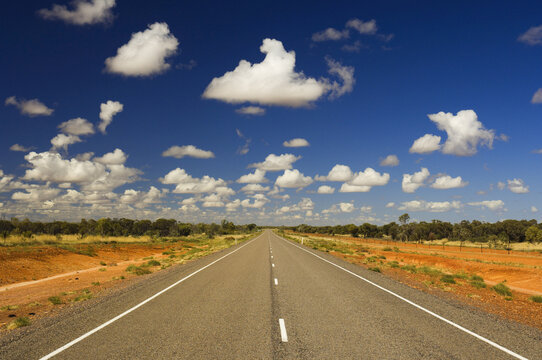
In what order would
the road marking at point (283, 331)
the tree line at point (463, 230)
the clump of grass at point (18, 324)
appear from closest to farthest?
the road marking at point (283, 331) → the clump of grass at point (18, 324) → the tree line at point (463, 230)

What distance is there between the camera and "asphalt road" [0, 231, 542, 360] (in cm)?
611

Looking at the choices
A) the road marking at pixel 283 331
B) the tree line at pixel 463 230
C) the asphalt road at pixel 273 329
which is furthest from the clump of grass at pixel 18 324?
the tree line at pixel 463 230

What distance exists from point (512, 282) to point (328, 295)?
20667mm

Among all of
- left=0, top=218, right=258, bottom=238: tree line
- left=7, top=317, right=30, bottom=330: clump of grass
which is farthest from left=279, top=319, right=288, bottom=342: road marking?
left=0, top=218, right=258, bottom=238: tree line

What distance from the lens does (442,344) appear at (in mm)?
6777

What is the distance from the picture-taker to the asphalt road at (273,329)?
6.11m

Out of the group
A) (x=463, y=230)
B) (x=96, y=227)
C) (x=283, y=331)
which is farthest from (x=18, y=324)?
(x=463, y=230)

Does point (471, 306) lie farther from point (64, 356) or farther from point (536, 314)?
point (64, 356)

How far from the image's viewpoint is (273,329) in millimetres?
7535

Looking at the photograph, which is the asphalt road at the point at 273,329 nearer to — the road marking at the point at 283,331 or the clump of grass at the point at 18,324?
the road marking at the point at 283,331

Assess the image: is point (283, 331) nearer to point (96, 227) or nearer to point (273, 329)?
point (273, 329)

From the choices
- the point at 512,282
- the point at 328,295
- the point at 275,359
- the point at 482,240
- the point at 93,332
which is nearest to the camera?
the point at 275,359

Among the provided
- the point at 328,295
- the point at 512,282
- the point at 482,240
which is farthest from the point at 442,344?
the point at 482,240

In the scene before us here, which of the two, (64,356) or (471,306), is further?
(471,306)
